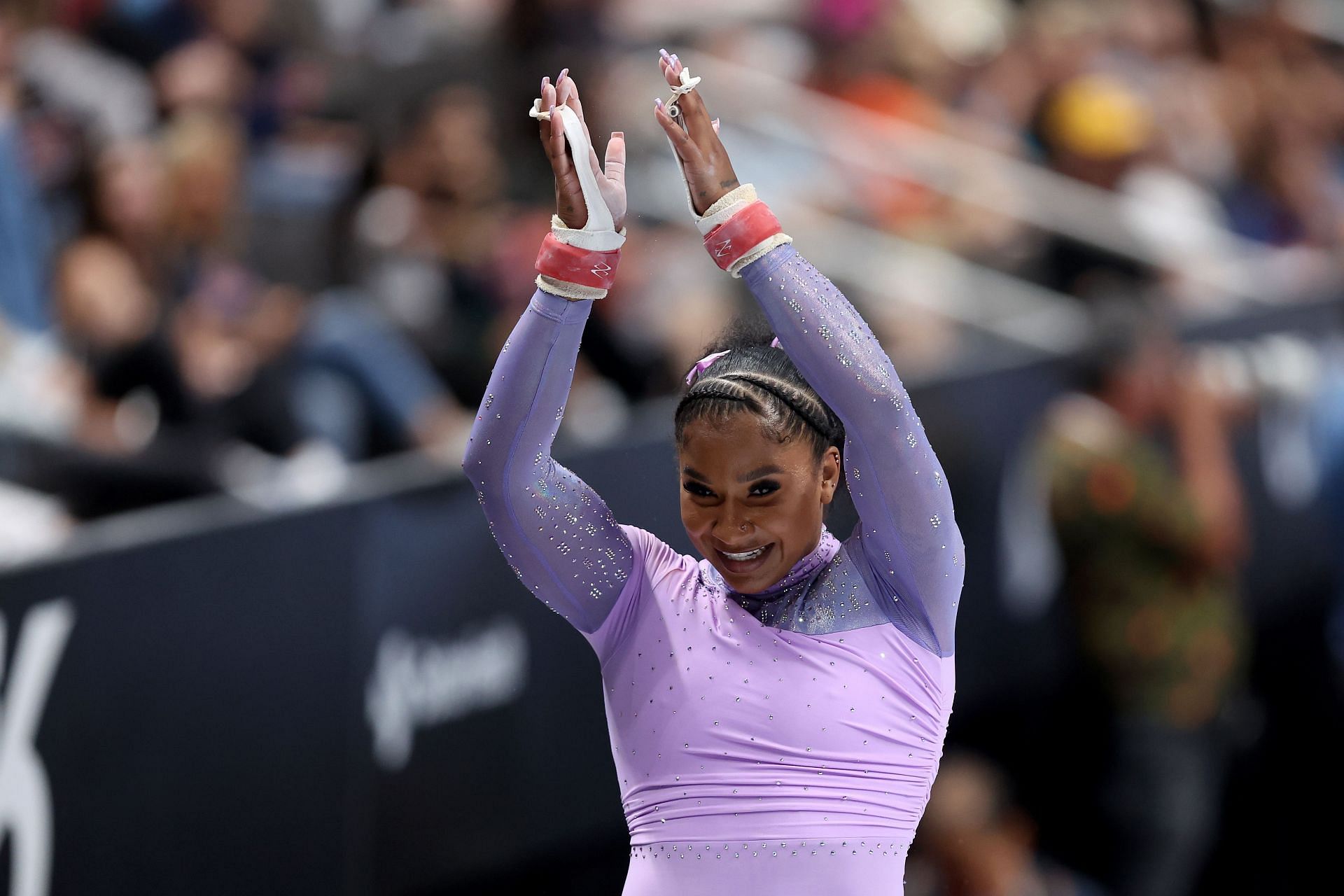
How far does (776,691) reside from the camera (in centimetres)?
228

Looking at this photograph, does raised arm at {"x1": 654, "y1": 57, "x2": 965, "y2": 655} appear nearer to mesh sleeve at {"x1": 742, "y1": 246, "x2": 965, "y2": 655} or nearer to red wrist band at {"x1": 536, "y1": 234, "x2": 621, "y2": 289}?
mesh sleeve at {"x1": 742, "y1": 246, "x2": 965, "y2": 655}

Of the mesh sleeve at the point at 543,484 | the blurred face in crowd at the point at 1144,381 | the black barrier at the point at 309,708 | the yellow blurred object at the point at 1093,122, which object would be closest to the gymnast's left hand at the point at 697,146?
the mesh sleeve at the point at 543,484

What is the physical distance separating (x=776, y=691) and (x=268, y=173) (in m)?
3.84

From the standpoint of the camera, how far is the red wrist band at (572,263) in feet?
7.25

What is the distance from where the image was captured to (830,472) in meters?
2.33

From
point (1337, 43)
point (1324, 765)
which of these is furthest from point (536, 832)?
point (1337, 43)

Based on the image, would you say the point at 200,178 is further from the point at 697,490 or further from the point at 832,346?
the point at 832,346

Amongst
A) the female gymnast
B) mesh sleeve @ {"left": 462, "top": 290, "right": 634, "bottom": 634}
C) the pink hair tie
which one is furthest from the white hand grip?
the pink hair tie

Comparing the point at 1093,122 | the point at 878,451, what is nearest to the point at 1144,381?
the point at 1093,122

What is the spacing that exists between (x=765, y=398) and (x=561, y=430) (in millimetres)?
2377

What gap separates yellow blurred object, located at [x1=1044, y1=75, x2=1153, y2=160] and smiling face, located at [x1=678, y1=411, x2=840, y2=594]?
552 centimetres

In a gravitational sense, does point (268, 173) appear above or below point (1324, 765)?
above

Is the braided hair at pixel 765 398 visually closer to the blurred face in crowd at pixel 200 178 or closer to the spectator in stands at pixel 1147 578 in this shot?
the blurred face in crowd at pixel 200 178

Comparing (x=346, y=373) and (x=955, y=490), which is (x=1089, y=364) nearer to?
(x=955, y=490)
